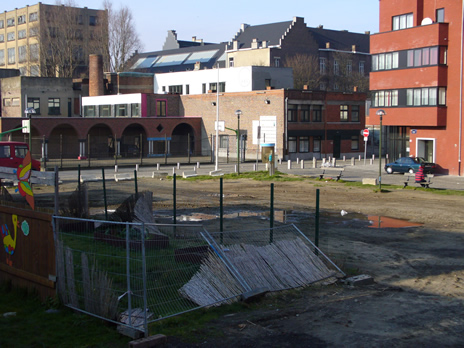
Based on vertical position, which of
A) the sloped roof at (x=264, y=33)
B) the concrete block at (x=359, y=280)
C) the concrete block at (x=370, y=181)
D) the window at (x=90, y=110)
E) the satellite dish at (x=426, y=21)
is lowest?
the concrete block at (x=359, y=280)

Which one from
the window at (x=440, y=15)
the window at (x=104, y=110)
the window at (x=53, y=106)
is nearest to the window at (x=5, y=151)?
the window at (x=440, y=15)

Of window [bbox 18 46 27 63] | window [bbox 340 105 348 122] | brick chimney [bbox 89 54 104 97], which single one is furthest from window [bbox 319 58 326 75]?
window [bbox 18 46 27 63]

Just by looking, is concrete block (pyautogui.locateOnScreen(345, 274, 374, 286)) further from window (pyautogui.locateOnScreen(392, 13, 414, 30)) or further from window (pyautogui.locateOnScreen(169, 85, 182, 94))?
window (pyautogui.locateOnScreen(169, 85, 182, 94))

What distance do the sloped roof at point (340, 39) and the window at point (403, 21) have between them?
49.2 m

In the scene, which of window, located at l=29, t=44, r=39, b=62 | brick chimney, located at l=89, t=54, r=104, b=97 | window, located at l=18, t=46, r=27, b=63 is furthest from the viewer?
window, located at l=18, t=46, r=27, b=63

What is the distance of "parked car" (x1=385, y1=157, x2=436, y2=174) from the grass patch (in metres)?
35.6

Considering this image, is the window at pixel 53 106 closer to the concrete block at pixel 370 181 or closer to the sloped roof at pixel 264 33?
the sloped roof at pixel 264 33

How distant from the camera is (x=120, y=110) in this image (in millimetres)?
68438

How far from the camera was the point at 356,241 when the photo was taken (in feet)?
52.9

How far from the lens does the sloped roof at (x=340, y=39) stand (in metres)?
99.0

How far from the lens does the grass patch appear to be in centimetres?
808

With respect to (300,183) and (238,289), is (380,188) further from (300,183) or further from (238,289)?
(238,289)

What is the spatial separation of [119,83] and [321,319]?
232 ft

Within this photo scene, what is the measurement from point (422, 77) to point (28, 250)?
39.4m
